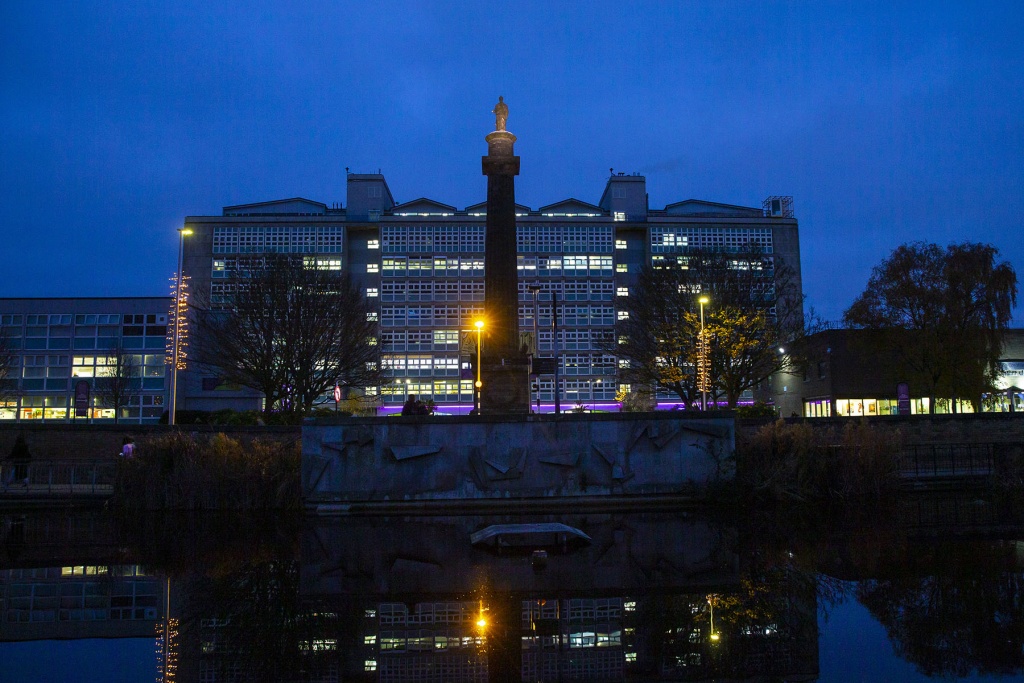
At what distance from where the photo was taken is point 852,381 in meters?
55.1

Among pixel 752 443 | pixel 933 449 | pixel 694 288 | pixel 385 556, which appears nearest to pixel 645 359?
pixel 694 288

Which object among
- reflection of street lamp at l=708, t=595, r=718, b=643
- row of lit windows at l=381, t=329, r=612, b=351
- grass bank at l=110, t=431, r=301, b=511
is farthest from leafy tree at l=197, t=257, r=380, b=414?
reflection of street lamp at l=708, t=595, r=718, b=643

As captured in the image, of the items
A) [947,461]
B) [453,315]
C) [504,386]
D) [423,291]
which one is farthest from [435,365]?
[947,461]

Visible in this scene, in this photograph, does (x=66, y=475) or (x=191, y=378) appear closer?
(x=66, y=475)

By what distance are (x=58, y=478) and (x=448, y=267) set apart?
47.8 metres

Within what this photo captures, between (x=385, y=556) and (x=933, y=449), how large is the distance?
927 inches

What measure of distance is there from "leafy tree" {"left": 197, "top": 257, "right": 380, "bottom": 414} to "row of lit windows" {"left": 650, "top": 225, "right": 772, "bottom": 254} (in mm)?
38084

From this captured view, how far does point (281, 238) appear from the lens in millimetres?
74125

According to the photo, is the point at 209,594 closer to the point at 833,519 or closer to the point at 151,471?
the point at 151,471

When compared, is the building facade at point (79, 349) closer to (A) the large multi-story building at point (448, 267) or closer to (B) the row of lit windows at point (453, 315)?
(A) the large multi-story building at point (448, 267)

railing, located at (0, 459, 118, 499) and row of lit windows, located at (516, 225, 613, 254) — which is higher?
row of lit windows, located at (516, 225, 613, 254)

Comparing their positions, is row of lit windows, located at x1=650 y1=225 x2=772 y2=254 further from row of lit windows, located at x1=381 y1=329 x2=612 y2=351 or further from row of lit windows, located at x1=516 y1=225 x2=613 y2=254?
row of lit windows, located at x1=381 y1=329 x2=612 y2=351

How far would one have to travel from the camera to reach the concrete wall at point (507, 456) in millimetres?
23812

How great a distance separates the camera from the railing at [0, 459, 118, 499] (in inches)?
1034
